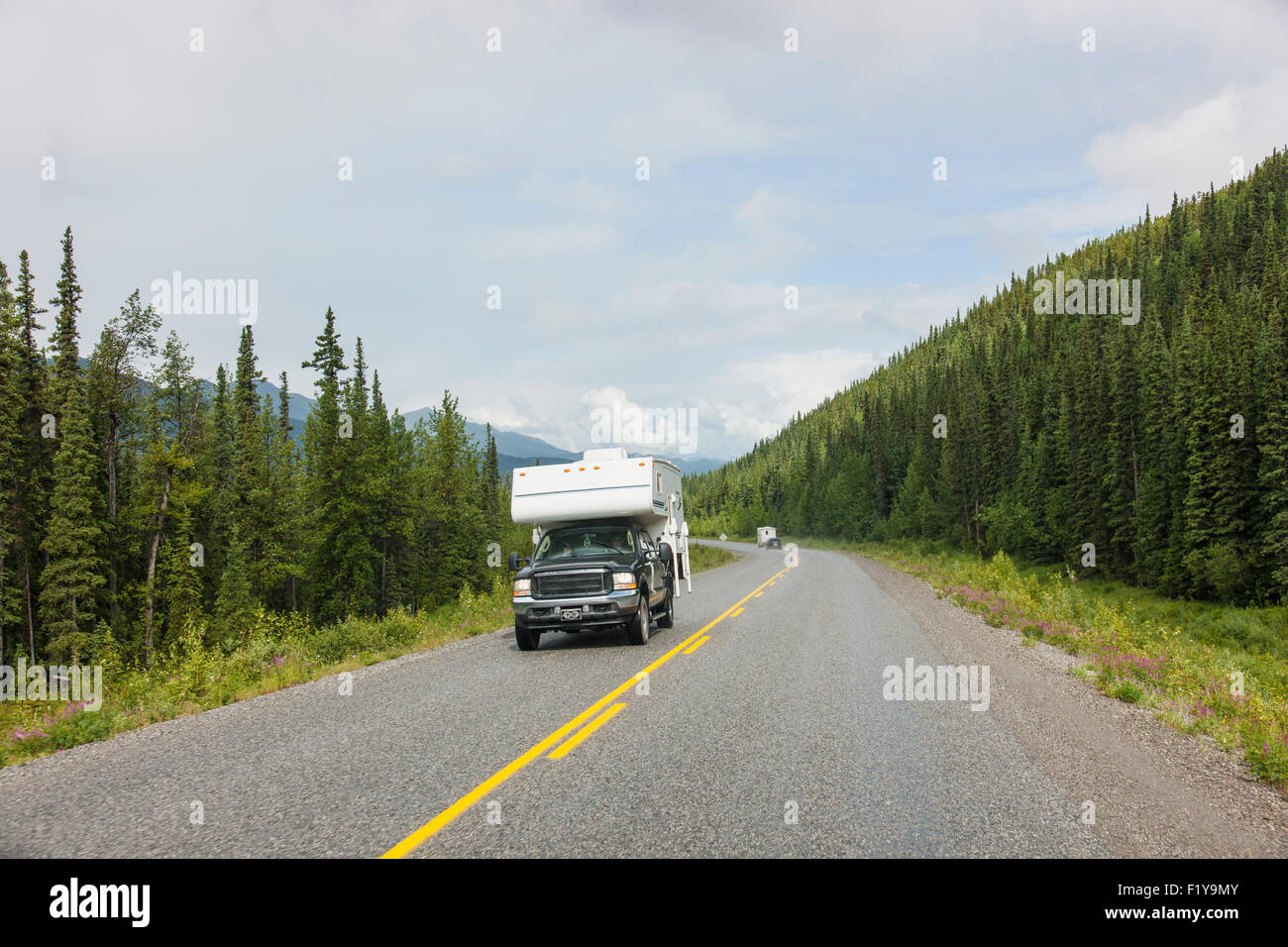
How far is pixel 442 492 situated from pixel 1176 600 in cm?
5038

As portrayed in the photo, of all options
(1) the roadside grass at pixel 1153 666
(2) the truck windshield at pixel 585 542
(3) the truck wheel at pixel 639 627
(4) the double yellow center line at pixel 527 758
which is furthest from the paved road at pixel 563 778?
(2) the truck windshield at pixel 585 542

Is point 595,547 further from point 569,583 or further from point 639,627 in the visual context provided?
point 639,627

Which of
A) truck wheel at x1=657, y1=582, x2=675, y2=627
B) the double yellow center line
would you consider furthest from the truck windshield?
the double yellow center line

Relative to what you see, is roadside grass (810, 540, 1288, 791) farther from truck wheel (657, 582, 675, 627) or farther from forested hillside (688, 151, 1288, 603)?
forested hillside (688, 151, 1288, 603)

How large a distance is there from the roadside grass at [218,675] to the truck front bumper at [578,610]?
2615 millimetres

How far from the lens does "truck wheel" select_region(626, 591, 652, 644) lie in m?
12.5

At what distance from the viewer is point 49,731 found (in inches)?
273

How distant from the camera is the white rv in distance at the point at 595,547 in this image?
12180mm

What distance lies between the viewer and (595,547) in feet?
44.4

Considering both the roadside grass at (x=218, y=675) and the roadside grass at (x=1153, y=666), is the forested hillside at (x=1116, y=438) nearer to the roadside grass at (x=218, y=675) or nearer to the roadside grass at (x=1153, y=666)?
the roadside grass at (x=1153, y=666)

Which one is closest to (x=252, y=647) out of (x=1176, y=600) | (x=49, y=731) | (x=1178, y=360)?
(x=49, y=731)

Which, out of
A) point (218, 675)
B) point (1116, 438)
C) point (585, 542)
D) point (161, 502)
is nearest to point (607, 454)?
point (585, 542)

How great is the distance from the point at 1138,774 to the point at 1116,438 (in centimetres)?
6145
